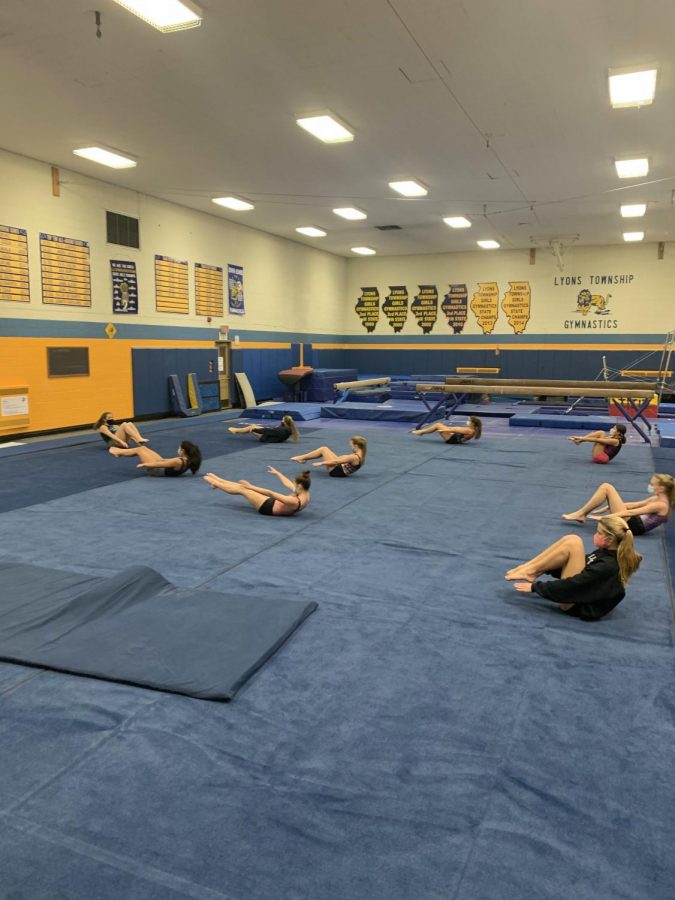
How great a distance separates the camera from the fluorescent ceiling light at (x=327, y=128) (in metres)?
8.52

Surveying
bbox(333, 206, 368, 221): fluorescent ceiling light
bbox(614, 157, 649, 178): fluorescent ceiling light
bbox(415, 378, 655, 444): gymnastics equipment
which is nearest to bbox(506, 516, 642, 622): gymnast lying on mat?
bbox(415, 378, 655, 444): gymnastics equipment

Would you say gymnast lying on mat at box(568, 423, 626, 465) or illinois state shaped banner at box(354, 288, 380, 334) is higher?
illinois state shaped banner at box(354, 288, 380, 334)

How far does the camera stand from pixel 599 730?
288 cm

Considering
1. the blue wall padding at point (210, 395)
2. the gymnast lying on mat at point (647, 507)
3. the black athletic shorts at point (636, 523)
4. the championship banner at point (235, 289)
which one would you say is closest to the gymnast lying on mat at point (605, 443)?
the gymnast lying on mat at point (647, 507)

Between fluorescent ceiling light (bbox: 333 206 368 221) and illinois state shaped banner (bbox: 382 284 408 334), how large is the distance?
237 inches

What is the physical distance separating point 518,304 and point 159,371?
11.5 metres

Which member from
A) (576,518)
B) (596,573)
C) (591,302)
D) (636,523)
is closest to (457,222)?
(591,302)

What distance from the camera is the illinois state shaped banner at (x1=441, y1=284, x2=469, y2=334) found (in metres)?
20.1

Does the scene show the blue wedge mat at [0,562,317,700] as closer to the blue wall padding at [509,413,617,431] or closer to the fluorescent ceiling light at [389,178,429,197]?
the fluorescent ceiling light at [389,178,429,197]

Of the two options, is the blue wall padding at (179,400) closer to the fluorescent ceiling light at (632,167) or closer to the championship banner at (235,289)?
the championship banner at (235,289)

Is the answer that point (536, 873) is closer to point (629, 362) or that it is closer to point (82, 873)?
point (82, 873)

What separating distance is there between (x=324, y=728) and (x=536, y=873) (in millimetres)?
1073

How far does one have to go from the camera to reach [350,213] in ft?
47.6

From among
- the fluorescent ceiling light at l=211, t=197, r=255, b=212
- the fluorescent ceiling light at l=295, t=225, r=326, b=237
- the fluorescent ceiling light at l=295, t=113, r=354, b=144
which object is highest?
the fluorescent ceiling light at l=295, t=225, r=326, b=237
